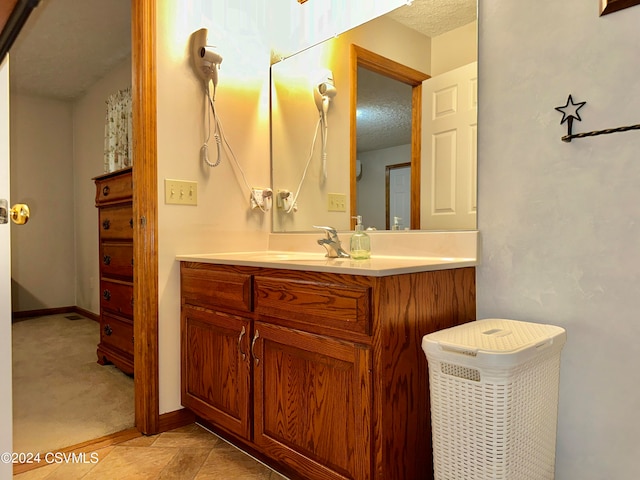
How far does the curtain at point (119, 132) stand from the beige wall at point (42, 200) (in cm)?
144

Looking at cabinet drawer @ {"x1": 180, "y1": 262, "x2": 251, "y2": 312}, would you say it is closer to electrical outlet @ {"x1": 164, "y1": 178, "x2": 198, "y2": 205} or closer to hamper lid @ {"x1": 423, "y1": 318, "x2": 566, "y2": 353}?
electrical outlet @ {"x1": 164, "y1": 178, "x2": 198, "y2": 205}

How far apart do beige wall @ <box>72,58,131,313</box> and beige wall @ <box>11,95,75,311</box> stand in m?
0.10

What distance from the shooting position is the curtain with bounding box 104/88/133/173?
3738 millimetres

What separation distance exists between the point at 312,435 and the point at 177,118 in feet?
4.83

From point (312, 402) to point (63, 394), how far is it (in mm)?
1755

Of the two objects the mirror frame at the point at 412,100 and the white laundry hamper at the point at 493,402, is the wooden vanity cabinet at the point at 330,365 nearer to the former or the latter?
the white laundry hamper at the point at 493,402

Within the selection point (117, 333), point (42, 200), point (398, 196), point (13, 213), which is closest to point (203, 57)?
point (398, 196)

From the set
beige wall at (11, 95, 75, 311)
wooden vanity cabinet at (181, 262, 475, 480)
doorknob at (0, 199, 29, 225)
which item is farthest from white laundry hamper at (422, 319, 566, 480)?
beige wall at (11, 95, 75, 311)

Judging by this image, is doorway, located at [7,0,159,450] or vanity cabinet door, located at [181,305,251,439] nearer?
vanity cabinet door, located at [181,305,251,439]

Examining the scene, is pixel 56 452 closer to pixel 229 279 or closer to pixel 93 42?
pixel 229 279

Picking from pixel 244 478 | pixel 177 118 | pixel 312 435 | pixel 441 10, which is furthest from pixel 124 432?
pixel 441 10

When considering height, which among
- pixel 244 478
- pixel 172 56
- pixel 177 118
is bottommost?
pixel 244 478

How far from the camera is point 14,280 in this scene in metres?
4.76

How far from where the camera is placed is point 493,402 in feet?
3.61
